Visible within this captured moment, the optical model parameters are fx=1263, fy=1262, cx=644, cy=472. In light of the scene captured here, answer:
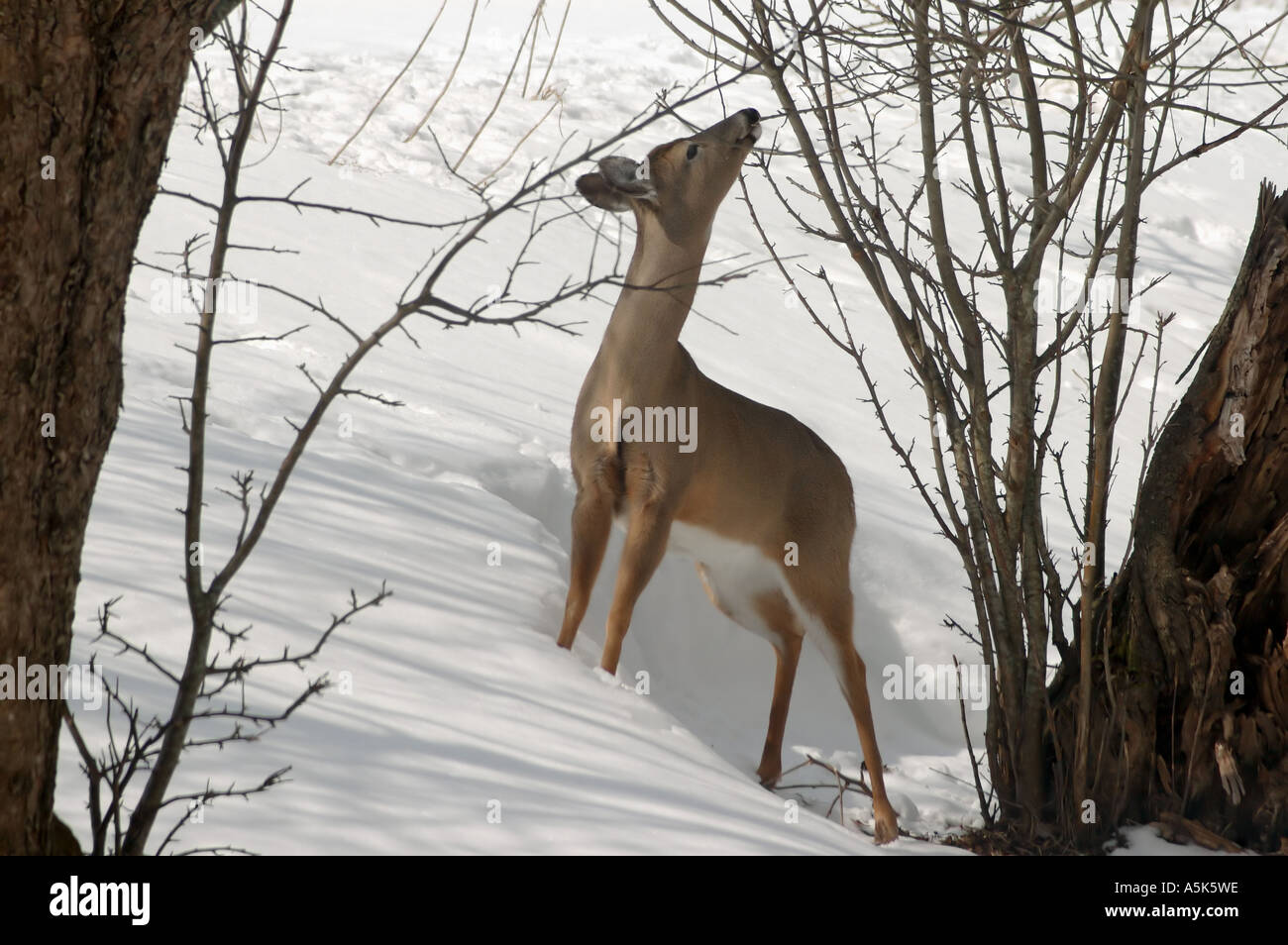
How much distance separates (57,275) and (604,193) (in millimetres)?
2538

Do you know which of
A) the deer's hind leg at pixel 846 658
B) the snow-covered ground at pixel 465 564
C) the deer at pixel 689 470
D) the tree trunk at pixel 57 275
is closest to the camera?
the tree trunk at pixel 57 275

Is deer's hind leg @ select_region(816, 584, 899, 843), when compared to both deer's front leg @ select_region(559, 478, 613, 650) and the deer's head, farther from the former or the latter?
the deer's head

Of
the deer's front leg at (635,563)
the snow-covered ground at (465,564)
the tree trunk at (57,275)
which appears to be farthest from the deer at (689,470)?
the tree trunk at (57,275)

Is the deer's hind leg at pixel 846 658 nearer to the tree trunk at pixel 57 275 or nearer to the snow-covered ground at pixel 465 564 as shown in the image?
the snow-covered ground at pixel 465 564

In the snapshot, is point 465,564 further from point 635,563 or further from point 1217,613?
point 1217,613

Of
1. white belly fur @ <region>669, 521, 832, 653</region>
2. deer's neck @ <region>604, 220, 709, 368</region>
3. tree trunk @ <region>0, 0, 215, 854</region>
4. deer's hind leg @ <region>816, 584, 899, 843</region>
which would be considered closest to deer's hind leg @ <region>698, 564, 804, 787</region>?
white belly fur @ <region>669, 521, 832, 653</region>

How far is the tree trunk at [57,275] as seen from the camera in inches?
65.2

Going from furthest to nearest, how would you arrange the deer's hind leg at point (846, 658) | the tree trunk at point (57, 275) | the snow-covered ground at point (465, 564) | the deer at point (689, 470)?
the deer's hind leg at point (846, 658) → the deer at point (689, 470) → the snow-covered ground at point (465, 564) → the tree trunk at point (57, 275)

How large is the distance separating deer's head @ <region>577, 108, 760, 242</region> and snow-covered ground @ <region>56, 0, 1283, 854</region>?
1326 millimetres

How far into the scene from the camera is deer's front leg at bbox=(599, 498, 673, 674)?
386 centimetres

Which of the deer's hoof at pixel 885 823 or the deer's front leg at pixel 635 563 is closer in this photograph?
the deer's front leg at pixel 635 563

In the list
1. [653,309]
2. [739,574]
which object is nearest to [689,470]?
[653,309]

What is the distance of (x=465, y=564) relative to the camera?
14.1 feet
